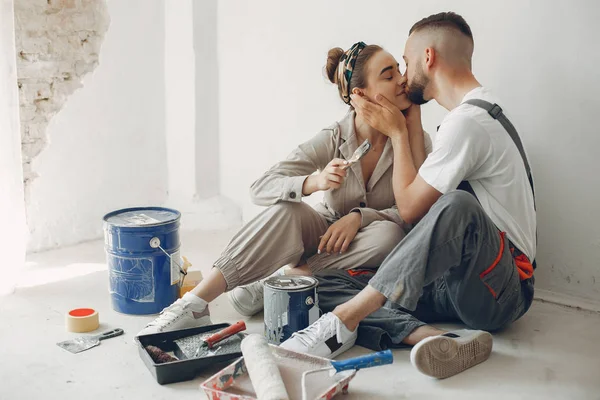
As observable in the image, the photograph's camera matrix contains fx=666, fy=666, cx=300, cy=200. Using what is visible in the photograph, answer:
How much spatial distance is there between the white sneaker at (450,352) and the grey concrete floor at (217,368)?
0.11 ft

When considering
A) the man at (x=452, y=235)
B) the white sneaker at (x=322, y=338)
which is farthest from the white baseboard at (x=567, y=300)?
the white sneaker at (x=322, y=338)

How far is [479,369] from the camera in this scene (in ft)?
7.03

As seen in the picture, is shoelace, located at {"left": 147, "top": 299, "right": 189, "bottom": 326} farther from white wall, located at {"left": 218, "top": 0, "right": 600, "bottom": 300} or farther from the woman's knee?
white wall, located at {"left": 218, "top": 0, "right": 600, "bottom": 300}

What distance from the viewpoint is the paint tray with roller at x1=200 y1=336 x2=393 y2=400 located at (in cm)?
183

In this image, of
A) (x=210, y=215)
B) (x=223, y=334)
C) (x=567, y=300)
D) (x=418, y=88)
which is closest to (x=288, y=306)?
(x=223, y=334)

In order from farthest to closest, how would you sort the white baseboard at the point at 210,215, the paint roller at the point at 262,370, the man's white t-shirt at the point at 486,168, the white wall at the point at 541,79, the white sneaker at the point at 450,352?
1. the white baseboard at the point at 210,215
2. the white wall at the point at 541,79
3. the man's white t-shirt at the point at 486,168
4. the white sneaker at the point at 450,352
5. the paint roller at the point at 262,370

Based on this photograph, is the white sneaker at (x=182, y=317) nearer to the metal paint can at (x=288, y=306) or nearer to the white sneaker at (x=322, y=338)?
the metal paint can at (x=288, y=306)

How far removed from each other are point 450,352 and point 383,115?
2.99 ft

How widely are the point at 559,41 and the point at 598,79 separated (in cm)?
22

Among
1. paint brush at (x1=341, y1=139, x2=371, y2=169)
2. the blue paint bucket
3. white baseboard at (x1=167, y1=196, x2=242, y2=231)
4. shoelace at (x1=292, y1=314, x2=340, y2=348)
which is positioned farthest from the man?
white baseboard at (x1=167, y1=196, x2=242, y2=231)

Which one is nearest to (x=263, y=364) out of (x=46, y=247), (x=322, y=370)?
(x=322, y=370)

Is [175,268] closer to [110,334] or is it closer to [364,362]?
[110,334]

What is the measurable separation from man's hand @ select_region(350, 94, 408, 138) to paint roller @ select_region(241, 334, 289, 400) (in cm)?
96

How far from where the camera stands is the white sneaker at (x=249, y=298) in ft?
8.34
